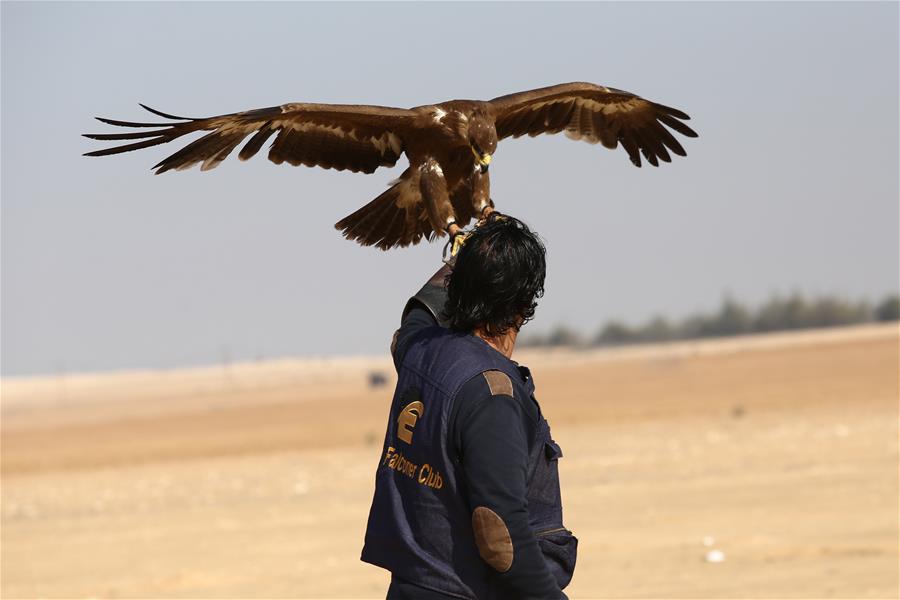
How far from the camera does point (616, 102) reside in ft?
18.3

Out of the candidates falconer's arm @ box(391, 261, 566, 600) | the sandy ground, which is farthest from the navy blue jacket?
the sandy ground

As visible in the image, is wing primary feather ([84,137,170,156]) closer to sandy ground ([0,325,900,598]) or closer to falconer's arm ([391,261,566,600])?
falconer's arm ([391,261,566,600])

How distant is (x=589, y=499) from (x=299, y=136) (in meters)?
8.93

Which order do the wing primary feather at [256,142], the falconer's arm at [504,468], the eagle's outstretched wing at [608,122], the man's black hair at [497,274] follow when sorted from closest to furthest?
the falconer's arm at [504,468] < the man's black hair at [497,274] < the wing primary feather at [256,142] < the eagle's outstretched wing at [608,122]

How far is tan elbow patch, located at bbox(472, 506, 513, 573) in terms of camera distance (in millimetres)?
3084

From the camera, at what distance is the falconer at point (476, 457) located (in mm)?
3092

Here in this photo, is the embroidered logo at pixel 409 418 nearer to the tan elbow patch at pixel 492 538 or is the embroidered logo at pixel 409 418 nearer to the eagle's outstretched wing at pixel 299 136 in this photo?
the tan elbow patch at pixel 492 538

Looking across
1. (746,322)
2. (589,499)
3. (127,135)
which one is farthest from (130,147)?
(746,322)

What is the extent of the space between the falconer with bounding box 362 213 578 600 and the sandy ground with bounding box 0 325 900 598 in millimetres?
5443

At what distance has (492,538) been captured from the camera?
3.10 metres

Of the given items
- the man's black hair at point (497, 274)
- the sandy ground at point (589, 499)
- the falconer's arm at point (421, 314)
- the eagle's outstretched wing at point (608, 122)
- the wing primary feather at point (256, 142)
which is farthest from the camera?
the sandy ground at point (589, 499)

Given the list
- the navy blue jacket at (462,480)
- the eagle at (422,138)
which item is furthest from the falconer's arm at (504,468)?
the eagle at (422,138)

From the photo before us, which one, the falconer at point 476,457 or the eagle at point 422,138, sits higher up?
the eagle at point 422,138

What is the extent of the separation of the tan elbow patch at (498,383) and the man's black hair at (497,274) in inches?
6.4
